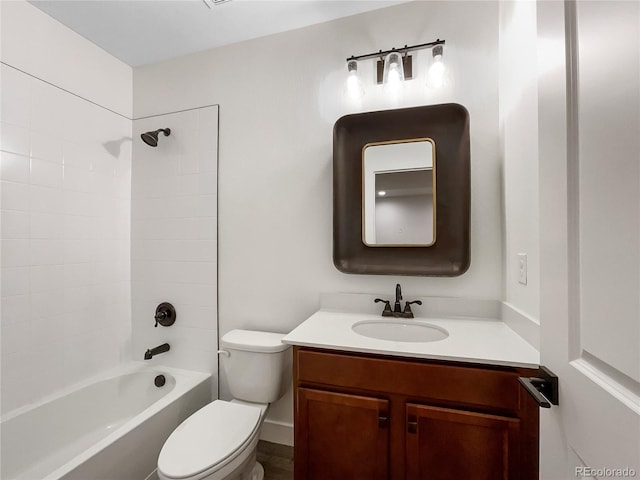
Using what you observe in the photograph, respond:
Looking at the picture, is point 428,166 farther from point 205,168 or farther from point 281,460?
point 281,460

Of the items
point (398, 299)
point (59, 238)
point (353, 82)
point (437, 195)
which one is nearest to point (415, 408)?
point (398, 299)

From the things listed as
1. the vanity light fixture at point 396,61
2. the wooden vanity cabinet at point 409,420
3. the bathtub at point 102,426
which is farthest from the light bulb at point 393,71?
the bathtub at point 102,426

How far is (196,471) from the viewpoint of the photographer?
1.12 metres

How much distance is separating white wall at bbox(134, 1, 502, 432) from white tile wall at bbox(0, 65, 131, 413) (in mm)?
599

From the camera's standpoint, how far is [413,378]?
1.11 m

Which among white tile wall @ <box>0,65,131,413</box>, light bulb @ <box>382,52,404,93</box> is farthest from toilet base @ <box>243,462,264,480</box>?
light bulb @ <box>382,52,404,93</box>

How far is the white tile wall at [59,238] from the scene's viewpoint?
152 centimetres

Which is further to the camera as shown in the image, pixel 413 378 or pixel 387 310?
pixel 387 310

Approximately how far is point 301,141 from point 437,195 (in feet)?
2.80

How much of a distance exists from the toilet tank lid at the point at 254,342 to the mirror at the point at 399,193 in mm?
748

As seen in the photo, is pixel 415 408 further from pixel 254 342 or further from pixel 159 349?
pixel 159 349

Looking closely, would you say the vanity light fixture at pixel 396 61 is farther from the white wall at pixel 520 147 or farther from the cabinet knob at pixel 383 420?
the cabinet knob at pixel 383 420

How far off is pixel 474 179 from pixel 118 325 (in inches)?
97.5

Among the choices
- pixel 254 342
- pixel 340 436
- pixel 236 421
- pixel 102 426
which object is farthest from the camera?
pixel 102 426
